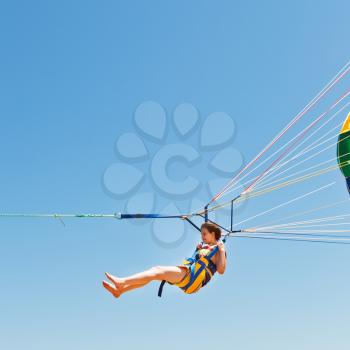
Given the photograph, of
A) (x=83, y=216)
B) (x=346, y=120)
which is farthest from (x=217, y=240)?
(x=346, y=120)

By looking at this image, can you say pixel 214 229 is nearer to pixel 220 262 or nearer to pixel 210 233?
pixel 210 233

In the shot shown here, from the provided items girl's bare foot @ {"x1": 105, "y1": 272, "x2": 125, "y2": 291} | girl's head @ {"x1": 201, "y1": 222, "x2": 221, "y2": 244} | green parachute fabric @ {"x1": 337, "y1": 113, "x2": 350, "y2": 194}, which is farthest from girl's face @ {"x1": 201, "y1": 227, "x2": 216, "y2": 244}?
green parachute fabric @ {"x1": 337, "y1": 113, "x2": 350, "y2": 194}

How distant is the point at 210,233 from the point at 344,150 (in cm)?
311

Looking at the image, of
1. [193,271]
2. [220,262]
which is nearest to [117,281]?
[193,271]

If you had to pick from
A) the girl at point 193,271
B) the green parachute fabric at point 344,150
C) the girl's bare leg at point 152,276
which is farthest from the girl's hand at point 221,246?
the green parachute fabric at point 344,150

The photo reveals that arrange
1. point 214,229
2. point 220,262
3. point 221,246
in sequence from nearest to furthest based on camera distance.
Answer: point 220,262, point 221,246, point 214,229

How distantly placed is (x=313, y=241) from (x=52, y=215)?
14.1ft

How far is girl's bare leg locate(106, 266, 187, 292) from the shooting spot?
5.59 metres

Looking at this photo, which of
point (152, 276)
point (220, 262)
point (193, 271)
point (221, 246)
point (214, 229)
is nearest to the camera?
point (152, 276)

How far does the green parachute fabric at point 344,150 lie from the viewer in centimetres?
849

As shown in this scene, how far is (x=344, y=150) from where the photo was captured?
28.2 feet

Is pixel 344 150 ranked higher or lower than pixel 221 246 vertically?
higher

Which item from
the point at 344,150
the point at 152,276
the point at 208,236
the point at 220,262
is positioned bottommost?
the point at 152,276

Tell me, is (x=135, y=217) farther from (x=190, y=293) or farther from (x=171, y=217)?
(x=190, y=293)
